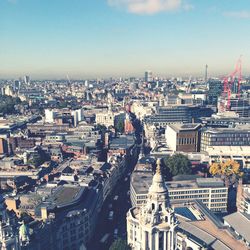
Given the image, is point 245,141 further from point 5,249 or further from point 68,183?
point 5,249

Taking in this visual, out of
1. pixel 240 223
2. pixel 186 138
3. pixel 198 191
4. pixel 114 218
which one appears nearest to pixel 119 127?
pixel 186 138

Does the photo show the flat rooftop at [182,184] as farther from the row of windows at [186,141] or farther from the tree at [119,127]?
the tree at [119,127]

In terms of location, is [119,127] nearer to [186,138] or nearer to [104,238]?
[186,138]

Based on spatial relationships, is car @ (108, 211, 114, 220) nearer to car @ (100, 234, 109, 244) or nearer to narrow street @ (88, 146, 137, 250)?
narrow street @ (88, 146, 137, 250)

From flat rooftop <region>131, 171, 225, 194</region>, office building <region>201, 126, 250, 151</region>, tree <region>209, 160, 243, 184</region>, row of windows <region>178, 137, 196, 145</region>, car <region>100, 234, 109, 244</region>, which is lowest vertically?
car <region>100, 234, 109, 244</region>

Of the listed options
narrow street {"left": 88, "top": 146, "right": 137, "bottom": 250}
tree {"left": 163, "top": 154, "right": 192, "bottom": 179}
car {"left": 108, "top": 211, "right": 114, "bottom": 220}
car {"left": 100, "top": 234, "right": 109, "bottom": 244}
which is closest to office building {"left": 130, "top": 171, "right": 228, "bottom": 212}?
narrow street {"left": 88, "top": 146, "right": 137, "bottom": 250}

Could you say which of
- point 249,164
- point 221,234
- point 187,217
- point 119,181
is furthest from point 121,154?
point 221,234

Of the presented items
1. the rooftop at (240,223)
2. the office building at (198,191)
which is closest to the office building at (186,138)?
the office building at (198,191)
